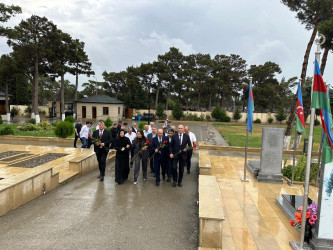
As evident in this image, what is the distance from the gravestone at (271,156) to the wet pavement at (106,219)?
9.24 ft

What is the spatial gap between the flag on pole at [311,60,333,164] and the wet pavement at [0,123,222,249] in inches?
107

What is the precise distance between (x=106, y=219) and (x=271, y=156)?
5837mm

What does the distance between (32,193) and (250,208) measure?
17.4 feet

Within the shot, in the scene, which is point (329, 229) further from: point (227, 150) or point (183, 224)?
point (227, 150)

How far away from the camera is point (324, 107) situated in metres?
3.97

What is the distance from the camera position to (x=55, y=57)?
31.2 m

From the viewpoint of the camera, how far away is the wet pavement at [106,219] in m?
4.22

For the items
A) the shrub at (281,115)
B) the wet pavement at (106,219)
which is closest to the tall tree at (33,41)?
the wet pavement at (106,219)

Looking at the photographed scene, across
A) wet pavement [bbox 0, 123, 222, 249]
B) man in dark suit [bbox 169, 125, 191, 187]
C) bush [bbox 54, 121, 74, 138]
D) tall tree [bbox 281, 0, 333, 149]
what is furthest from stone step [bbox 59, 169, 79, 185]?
tall tree [bbox 281, 0, 333, 149]

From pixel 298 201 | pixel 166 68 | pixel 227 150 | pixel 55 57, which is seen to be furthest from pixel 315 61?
pixel 166 68

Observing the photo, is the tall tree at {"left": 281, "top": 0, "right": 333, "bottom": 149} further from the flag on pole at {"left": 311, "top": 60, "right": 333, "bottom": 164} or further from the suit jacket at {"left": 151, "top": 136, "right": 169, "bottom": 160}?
the flag on pole at {"left": 311, "top": 60, "right": 333, "bottom": 164}

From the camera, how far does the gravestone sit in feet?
27.1

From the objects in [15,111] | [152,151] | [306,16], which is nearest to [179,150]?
[152,151]

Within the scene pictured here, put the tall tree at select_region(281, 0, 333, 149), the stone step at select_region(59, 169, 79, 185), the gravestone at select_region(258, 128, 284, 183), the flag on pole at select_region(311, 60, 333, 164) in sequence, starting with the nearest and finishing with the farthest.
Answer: the flag on pole at select_region(311, 60, 333, 164) → the stone step at select_region(59, 169, 79, 185) → the gravestone at select_region(258, 128, 284, 183) → the tall tree at select_region(281, 0, 333, 149)
